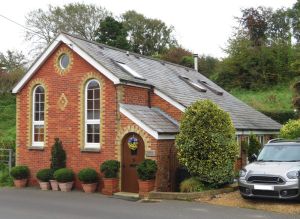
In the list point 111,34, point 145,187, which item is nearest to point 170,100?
point 145,187

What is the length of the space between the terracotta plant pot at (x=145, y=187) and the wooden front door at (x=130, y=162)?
3.32 ft

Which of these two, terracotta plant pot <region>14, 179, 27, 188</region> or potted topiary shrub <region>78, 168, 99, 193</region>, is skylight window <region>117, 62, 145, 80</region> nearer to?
potted topiary shrub <region>78, 168, 99, 193</region>

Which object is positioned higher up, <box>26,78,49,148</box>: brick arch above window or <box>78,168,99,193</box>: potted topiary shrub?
<box>26,78,49,148</box>: brick arch above window

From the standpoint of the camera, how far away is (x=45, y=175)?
56.2 feet

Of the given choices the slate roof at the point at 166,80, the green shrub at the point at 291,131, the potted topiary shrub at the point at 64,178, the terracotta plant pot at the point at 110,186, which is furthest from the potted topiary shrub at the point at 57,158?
the green shrub at the point at 291,131

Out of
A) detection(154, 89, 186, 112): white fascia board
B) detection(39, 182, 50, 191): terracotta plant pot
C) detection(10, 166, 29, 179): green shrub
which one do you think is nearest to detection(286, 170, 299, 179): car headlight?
detection(154, 89, 186, 112): white fascia board

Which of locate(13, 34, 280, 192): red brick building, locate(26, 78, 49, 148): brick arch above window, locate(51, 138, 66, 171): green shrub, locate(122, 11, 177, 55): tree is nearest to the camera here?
locate(13, 34, 280, 192): red brick building

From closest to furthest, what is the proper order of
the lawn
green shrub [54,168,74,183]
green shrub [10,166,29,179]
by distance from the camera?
1. green shrub [54,168,74,183]
2. green shrub [10,166,29,179]
3. the lawn

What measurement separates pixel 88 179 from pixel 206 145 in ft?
15.2

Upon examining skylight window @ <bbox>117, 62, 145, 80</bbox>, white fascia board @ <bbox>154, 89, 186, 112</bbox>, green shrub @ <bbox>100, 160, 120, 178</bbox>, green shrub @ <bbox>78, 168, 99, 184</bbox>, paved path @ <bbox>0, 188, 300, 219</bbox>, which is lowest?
paved path @ <bbox>0, 188, 300, 219</bbox>

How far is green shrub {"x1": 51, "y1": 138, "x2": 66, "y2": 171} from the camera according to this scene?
57.0ft

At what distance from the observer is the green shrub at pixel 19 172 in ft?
59.1

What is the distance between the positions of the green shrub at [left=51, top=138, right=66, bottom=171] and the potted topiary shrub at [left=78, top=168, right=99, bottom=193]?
1.30m

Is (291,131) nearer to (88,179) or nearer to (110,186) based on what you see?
(110,186)
